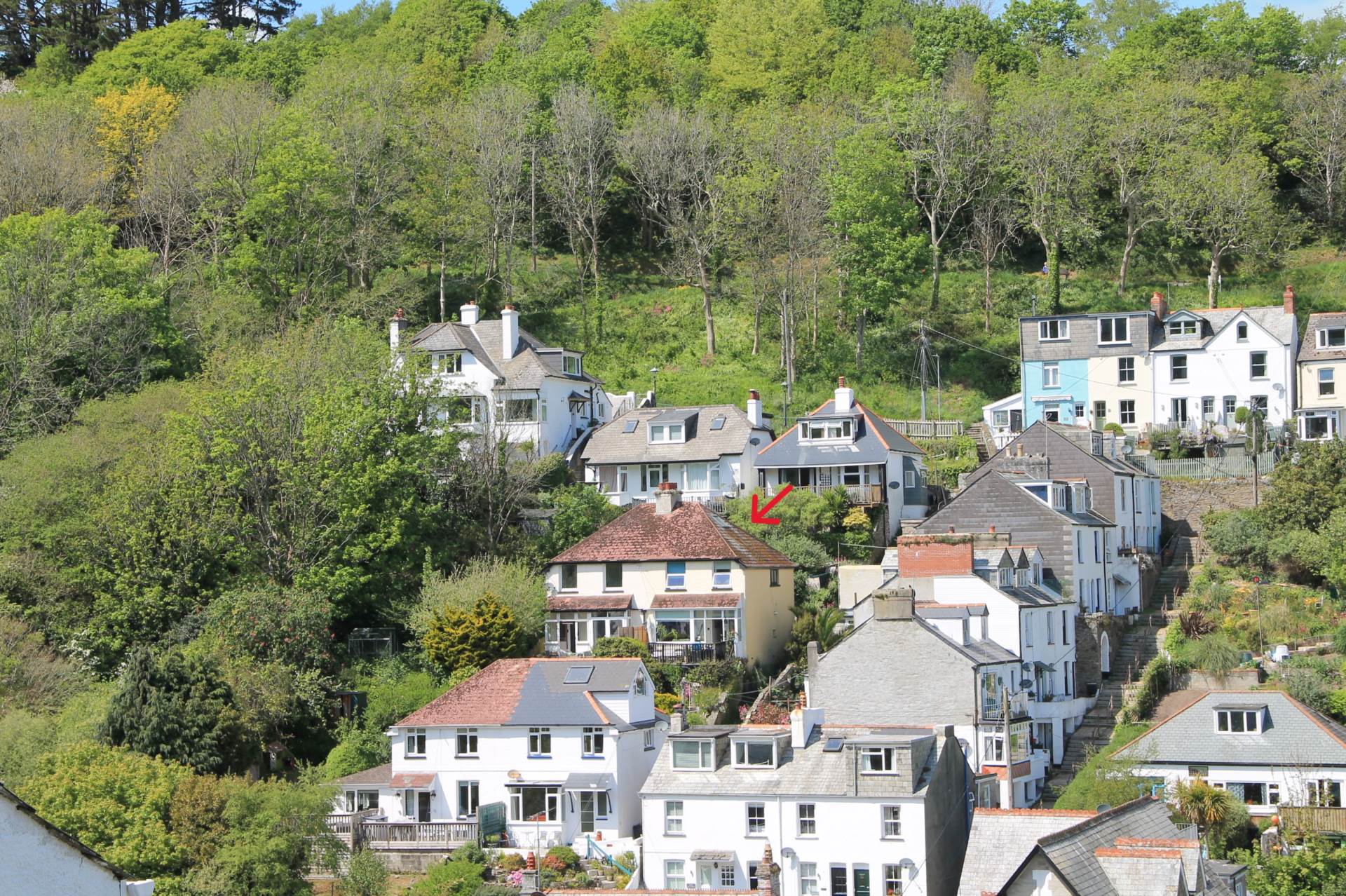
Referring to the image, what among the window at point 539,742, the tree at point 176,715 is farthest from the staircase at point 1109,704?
the tree at point 176,715

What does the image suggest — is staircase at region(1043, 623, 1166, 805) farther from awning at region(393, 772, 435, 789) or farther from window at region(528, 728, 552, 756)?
awning at region(393, 772, 435, 789)

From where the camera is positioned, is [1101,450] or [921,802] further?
[1101,450]

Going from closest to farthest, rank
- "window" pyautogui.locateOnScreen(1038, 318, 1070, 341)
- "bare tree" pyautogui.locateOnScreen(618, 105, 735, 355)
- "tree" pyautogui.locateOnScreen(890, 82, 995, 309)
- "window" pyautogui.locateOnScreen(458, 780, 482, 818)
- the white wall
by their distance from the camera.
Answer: the white wall, "window" pyautogui.locateOnScreen(458, 780, 482, 818), "window" pyautogui.locateOnScreen(1038, 318, 1070, 341), "bare tree" pyautogui.locateOnScreen(618, 105, 735, 355), "tree" pyautogui.locateOnScreen(890, 82, 995, 309)

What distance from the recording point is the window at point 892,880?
4006 centimetres

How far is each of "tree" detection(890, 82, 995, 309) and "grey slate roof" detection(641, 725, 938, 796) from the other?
4245 cm

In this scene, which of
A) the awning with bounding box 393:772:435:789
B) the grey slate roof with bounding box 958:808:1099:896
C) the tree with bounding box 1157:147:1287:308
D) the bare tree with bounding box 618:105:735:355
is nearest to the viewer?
the grey slate roof with bounding box 958:808:1099:896

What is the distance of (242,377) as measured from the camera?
192 feet

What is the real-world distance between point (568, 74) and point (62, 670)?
55.3m

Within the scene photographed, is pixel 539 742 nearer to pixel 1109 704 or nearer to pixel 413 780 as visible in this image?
pixel 413 780

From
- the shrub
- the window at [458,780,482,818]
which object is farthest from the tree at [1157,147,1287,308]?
the shrub

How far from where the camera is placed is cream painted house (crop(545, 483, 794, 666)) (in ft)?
177

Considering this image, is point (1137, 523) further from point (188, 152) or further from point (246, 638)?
point (188, 152)

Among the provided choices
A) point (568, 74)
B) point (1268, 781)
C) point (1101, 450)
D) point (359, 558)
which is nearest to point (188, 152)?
point (568, 74)

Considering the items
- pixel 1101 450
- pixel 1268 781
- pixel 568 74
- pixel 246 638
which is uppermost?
pixel 568 74
